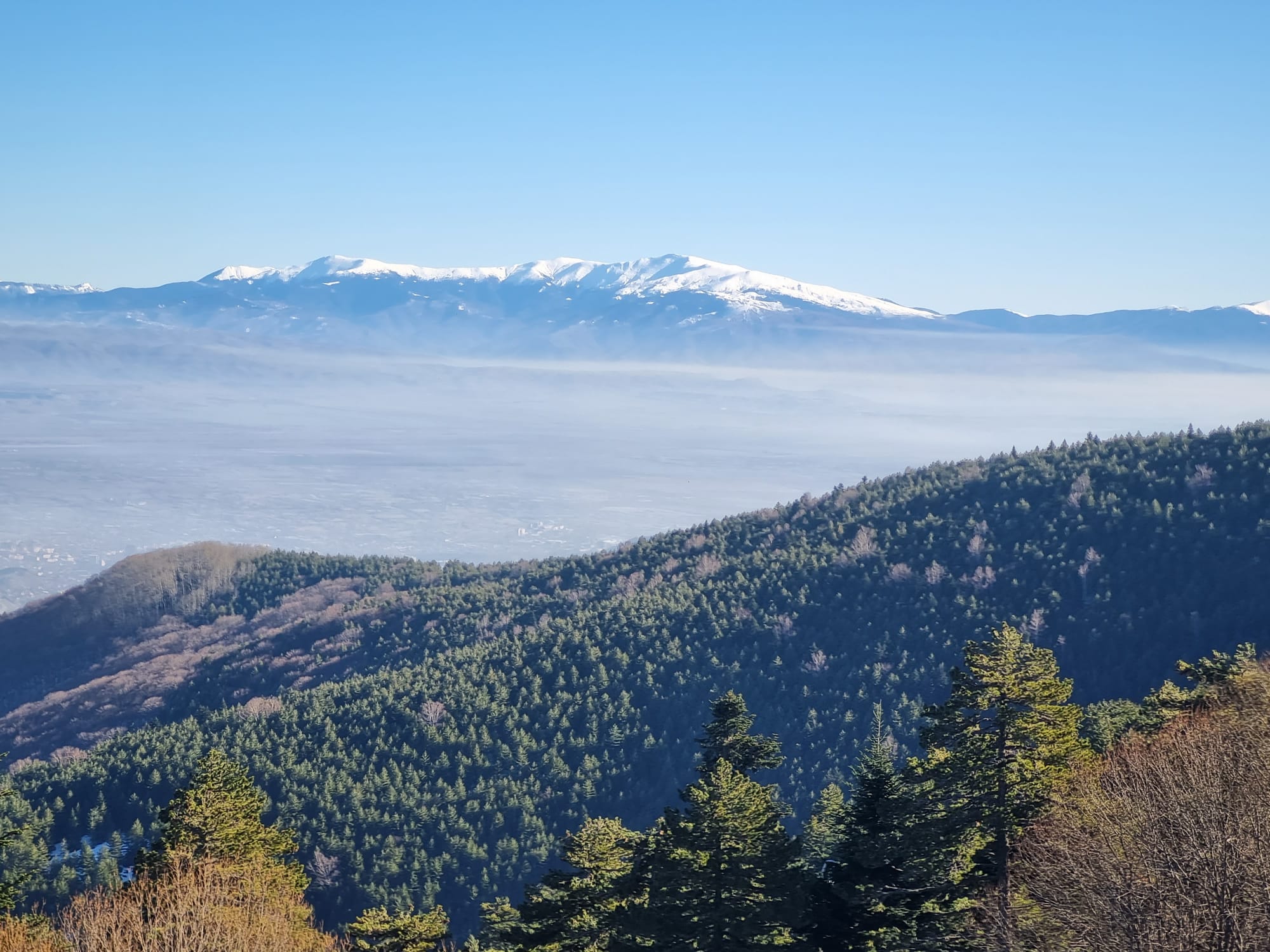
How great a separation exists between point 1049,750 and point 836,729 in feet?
314

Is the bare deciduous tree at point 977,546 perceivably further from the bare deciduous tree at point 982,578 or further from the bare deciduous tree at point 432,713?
the bare deciduous tree at point 432,713

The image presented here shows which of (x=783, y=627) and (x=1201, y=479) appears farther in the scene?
(x=783, y=627)

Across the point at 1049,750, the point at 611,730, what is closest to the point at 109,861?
the point at 611,730

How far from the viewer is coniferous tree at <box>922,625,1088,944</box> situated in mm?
28078

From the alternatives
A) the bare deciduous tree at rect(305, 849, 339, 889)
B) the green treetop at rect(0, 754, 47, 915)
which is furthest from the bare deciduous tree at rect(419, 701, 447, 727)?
the green treetop at rect(0, 754, 47, 915)

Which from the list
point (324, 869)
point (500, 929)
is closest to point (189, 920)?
point (500, 929)

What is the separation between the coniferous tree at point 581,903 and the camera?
33.0 meters

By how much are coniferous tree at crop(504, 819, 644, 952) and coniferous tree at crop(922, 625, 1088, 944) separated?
1004 centimetres

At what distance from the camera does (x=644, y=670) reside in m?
130

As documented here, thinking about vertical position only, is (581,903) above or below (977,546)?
above

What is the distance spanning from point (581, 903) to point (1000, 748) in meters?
13.4

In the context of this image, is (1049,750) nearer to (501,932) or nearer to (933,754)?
(933,754)

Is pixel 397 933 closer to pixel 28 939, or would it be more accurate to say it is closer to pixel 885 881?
pixel 28 939

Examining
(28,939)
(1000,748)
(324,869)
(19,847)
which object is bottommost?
(324,869)
